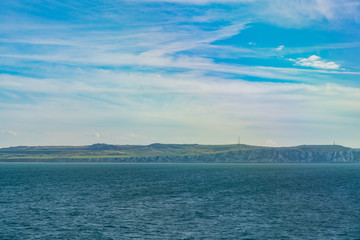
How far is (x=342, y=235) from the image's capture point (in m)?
58.3

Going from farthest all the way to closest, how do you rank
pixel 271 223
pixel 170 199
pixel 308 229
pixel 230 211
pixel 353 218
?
1. pixel 170 199
2. pixel 230 211
3. pixel 353 218
4. pixel 271 223
5. pixel 308 229

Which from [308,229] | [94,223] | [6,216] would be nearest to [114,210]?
[94,223]

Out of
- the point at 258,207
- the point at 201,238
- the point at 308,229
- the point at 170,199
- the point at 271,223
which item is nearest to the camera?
the point at 201,238

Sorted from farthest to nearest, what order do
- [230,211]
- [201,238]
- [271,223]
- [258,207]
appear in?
[258,207], [230,211], [271,223], [201,238]

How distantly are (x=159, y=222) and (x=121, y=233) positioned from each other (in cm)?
1042

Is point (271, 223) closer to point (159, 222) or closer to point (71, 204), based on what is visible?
point (159, 222)

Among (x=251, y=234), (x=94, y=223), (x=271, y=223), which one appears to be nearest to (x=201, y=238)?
(x=251, y=234)

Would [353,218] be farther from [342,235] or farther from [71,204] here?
[71,204]

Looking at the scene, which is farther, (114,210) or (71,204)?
(71,204)

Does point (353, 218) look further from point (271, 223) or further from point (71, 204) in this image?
point (71, 204)

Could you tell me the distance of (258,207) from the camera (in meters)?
85.1

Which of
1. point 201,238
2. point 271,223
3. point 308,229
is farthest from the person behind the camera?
point 271,223

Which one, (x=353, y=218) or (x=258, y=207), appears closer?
(x=353, y=218)

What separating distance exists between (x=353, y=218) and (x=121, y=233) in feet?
153
